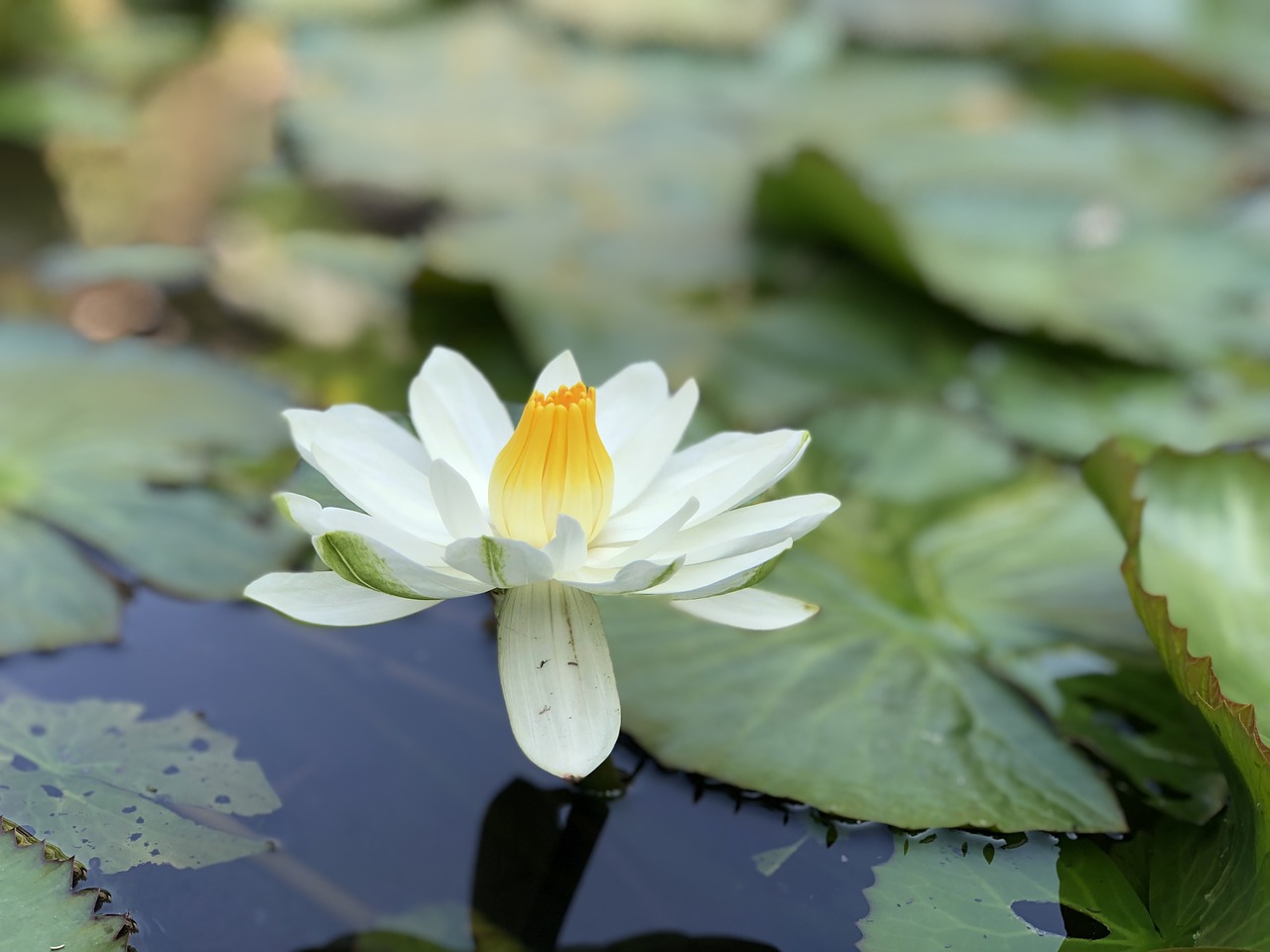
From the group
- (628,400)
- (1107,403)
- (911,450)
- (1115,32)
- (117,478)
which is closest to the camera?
(628,400)

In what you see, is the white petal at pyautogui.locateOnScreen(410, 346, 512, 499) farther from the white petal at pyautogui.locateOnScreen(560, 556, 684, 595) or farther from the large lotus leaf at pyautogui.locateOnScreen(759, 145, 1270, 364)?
the large lotus leaf at pyautogui.locateOnScreen(759, 145, 1270, 364)

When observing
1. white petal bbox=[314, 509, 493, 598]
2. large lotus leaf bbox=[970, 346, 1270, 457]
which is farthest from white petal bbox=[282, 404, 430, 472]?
large lotus leaf bbox=[970, 346, 1270, 457]

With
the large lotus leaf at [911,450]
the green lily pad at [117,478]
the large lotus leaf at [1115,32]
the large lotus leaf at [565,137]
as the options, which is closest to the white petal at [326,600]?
the green lily pad at [117,478]

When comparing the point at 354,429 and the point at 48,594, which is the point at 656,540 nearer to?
the point at 354,429

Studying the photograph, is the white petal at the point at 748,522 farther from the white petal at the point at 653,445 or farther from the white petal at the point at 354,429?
the white petal at the point at 354,429

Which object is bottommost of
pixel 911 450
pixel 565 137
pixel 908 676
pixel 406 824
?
pixel 406 824

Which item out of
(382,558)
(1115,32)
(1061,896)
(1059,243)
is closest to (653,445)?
(382,558)

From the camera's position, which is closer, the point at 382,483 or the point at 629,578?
the point at 629,578
